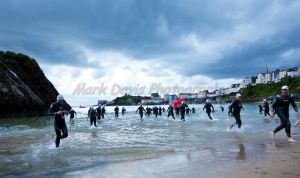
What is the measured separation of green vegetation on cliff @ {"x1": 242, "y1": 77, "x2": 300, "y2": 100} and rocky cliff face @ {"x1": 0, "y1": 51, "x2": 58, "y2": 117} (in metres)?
107

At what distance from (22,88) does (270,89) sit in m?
139

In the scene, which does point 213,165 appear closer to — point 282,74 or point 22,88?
point 22,88

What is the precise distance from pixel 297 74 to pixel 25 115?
483 ft

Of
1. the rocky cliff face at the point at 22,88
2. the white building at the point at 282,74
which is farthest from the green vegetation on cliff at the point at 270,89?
the rocky cliff face at the point at 22,88

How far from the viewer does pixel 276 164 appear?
703 cm

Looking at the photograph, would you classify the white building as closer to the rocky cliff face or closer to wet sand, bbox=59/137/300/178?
the rocky cliff face

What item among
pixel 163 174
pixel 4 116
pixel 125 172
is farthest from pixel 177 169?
pixel 4 116

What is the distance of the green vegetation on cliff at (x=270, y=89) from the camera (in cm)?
14462

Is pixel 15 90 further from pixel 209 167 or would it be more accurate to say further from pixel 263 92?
pixel 263 92

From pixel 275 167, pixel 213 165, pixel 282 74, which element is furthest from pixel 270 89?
pixel 275 167

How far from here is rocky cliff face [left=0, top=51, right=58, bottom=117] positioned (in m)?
49.2

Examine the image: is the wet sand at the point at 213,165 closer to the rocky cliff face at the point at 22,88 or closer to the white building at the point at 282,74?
the rocky cliff face at the point at 22,88

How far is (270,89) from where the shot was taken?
166m

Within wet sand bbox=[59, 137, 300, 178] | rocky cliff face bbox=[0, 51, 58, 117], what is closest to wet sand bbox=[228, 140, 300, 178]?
wet sand bbox=[59, 137, 300, 178]
